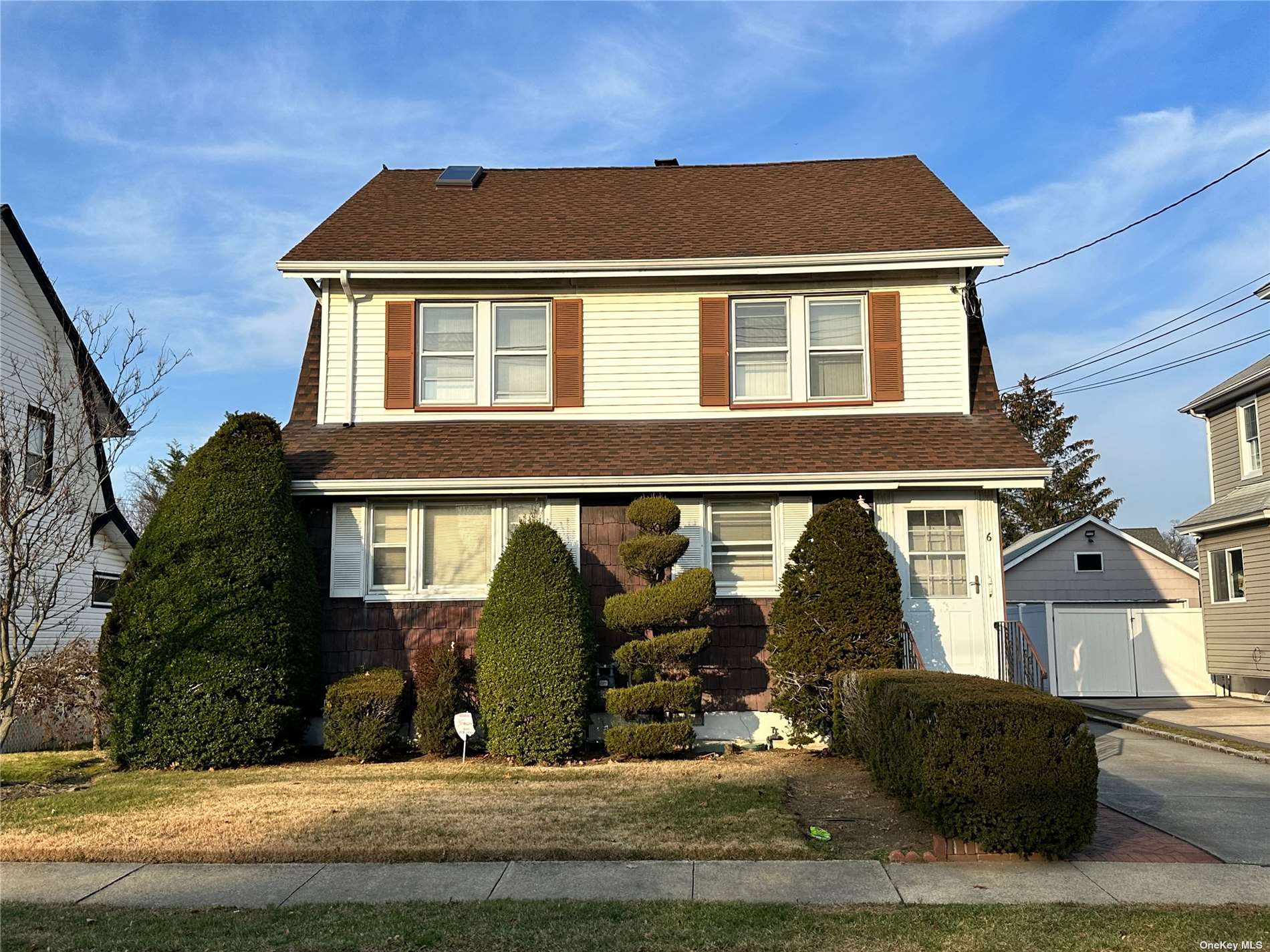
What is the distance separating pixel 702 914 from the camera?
5.91m

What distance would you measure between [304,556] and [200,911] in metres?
5.94

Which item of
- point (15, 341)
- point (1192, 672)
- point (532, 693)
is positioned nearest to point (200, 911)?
point (532, 693)

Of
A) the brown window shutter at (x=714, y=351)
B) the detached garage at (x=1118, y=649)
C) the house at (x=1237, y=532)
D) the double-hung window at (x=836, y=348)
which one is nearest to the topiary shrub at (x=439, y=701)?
the brown window shutter at (x=714, y=351)

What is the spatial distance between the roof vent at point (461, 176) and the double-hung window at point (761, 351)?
5.32 m

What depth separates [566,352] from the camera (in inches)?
535

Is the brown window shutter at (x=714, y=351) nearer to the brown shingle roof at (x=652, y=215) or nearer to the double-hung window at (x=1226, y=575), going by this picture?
the brown shingle roof at (x=652, y=215)

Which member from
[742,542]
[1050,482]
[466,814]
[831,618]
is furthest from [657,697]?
[1050,482]

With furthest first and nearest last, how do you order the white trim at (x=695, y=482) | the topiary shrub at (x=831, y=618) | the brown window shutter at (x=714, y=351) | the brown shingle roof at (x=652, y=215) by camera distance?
the brown shingle roof at (x=652, y=215)
the brown window shutter at (x=714, y=351)
the white trim at (x=695, y=482)
the topiary shrub at (x=831, y=618)

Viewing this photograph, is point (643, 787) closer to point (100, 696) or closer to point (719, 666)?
point (719, 666)

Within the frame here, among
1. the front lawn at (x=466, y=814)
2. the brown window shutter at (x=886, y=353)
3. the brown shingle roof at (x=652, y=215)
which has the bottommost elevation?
the front lawn at (x=466, y=814)

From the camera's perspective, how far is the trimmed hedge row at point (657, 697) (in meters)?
11.1

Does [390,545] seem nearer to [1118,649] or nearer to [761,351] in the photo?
[761,351]

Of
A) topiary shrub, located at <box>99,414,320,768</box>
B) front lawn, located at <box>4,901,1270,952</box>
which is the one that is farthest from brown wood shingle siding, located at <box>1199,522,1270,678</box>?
topiary shrub, located at <box>99,414,320,768</box>

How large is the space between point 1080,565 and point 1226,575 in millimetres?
5199
